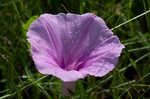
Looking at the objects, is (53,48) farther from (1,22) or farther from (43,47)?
(1,22)

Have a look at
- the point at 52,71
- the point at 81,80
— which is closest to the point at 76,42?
the point at 81,80

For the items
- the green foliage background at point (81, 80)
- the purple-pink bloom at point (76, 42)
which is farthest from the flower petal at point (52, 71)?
the green foliage background at point (81, 80)

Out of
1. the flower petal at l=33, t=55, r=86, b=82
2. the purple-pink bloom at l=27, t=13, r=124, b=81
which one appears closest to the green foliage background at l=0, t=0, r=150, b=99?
the purple-pink bloom at l=27, t=13, r=124, b=81

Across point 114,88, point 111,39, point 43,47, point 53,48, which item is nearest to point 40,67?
point 43,47

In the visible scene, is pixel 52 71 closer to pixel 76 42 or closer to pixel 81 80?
pixel 76 42

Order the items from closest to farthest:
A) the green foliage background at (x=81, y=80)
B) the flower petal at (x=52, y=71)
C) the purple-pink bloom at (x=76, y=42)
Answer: the flower petal at (x=52, y=71), the purple-pink bloom at (x=76, y=42), the green foliage background at (x=81, y=80)

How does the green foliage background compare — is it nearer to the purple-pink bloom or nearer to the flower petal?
the purple-pink bloom

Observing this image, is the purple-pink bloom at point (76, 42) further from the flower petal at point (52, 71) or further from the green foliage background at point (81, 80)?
the green foliage background at point (81, 80)
